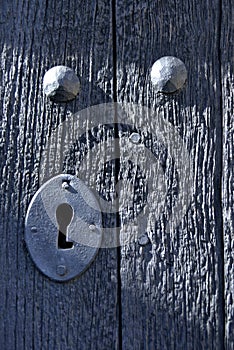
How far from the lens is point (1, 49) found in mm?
1453

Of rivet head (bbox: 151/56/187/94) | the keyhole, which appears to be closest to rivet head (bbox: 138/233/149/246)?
the keyhole

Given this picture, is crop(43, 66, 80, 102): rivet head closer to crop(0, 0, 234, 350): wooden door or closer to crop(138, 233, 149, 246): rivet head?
crop(0, 0, 234, 350): wooden door

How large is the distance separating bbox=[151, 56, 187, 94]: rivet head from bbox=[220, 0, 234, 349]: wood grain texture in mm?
78

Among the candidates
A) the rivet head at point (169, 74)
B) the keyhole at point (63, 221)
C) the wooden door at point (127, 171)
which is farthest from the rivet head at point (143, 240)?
the rivet head at point (169, 74)

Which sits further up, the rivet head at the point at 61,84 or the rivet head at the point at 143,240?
the rivet head at the point at 61,84

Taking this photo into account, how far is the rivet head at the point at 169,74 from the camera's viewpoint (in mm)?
1397

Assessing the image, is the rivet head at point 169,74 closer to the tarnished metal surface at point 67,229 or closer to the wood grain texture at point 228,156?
the wood grain texture at point 228,156

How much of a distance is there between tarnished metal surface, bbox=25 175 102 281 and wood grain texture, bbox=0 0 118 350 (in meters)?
0.02

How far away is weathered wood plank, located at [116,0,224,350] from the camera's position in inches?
53.6

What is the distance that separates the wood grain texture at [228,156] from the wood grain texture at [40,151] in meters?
0.19

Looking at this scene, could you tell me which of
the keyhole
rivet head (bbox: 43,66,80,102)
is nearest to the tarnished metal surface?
the keyhole

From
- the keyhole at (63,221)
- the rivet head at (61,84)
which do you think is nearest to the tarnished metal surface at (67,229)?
the keyhole at (63,221)

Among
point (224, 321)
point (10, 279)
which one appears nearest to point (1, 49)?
point (10, 279)

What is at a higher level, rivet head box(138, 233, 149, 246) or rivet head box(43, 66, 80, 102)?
rivet head box(43, 66, 80, 102)
